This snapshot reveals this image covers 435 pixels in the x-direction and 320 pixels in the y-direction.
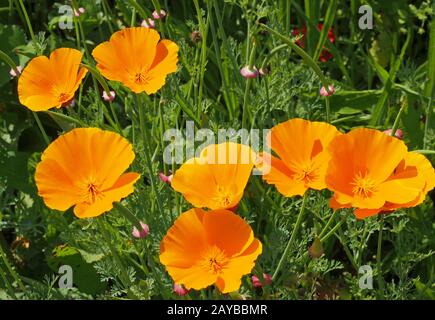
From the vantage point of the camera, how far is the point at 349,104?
1675 mm

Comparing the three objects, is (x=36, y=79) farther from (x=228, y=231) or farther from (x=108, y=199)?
(x=228, y=231)

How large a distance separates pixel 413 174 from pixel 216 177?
30 cm

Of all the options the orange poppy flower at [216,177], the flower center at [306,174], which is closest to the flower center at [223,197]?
the orange poppy flower at [216,177]

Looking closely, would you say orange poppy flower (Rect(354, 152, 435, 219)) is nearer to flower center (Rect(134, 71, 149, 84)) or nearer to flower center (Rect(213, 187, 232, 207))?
flower center (Rect(213, 187, 232, 207))

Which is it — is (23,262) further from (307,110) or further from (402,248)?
(402,248)

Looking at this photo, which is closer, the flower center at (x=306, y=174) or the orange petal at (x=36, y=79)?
the flower center at (x=306, y=174)

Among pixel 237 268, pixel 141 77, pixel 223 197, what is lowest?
pixel 237 268

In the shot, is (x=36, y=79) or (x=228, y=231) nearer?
(x=228, y=231)

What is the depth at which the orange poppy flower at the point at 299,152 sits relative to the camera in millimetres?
1102

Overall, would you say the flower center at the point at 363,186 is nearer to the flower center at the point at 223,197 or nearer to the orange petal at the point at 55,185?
the flower center at the point at 223,197

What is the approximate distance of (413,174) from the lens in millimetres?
1114

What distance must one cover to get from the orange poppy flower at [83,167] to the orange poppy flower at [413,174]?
360 millimetres

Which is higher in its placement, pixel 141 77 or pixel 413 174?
pixel 141 77

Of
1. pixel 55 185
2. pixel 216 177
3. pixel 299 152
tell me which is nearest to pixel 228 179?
pixel 216 177
